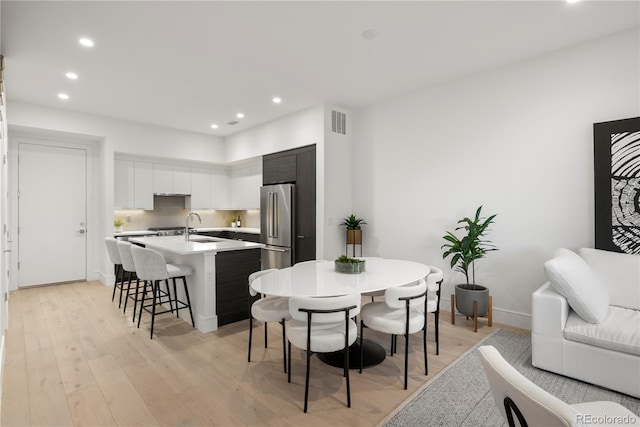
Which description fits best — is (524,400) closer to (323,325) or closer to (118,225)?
(323,325)

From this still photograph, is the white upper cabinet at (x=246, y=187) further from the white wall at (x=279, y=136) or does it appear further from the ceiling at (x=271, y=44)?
the ceiling at (x=271, y=44)

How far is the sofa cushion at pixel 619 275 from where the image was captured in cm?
273

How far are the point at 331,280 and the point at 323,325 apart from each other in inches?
15.5

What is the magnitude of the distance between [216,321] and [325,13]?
3.18m

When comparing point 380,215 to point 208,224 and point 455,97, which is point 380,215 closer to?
point 455,97

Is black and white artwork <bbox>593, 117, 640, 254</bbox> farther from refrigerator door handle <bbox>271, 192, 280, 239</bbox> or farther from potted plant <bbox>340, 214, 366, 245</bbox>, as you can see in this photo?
refrigerator door handle <bbox>271, 192, 280, 239</bbox>

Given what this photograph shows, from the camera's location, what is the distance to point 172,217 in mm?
7082

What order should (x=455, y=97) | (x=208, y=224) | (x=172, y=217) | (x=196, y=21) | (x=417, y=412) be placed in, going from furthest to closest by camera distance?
(x=208, y=224), (x=172, y=217), (x=455, y=97), (x=196, y=21), (x=417, y=412)

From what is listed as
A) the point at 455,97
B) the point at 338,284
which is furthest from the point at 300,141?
the point at 338,284

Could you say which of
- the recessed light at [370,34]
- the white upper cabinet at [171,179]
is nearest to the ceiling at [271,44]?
the recessed light at [370,34]

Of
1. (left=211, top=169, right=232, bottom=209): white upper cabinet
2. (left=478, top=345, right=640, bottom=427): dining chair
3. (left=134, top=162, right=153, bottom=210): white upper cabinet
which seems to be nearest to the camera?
(left=478, top=345, right=640, bottom=427): dining chair

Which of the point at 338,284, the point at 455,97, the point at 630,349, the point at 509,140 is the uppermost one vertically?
the point at 455,97

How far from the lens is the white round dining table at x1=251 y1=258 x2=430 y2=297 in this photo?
223 centimetres


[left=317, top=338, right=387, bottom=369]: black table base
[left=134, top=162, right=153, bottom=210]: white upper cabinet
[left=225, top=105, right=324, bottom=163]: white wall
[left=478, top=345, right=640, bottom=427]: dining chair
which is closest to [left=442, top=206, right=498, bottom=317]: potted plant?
[left=317, top=338, right=387, bottom=369]: black table base
